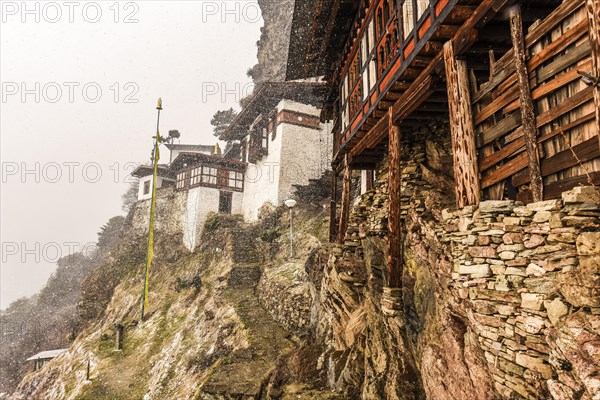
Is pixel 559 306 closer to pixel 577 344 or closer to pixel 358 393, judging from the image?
pixel 577 344

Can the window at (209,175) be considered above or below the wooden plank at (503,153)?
above

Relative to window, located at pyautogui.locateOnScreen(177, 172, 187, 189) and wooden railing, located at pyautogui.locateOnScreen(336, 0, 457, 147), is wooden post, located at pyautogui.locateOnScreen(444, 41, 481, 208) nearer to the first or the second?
wooden railing, located at pyautogui.locateOnScreen(336, 0, 457, 147)

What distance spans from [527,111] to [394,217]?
13.6ft

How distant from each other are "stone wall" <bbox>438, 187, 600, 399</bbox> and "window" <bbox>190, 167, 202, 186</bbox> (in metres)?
33.4

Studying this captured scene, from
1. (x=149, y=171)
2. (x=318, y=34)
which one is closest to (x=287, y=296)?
(x=318, y=34)

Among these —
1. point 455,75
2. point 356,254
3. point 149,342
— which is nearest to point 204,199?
point 149,342

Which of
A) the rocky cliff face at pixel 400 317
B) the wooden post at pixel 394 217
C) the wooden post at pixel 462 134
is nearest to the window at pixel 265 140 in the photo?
the rocky cliff face at pixel 400 317

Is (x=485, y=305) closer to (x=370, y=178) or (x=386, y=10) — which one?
(x=386, y=10)

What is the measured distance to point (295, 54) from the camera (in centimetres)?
1745

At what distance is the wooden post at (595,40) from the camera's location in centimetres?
355

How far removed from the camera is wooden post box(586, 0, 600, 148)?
140 inches

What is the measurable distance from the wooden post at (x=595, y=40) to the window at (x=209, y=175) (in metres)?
34.4

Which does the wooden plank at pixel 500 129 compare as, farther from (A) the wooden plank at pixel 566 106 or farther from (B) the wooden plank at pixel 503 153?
(A) the wooden plank at pixel 566 106

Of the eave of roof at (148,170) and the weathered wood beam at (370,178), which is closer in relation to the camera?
the weathered wood beam at (370,178)
